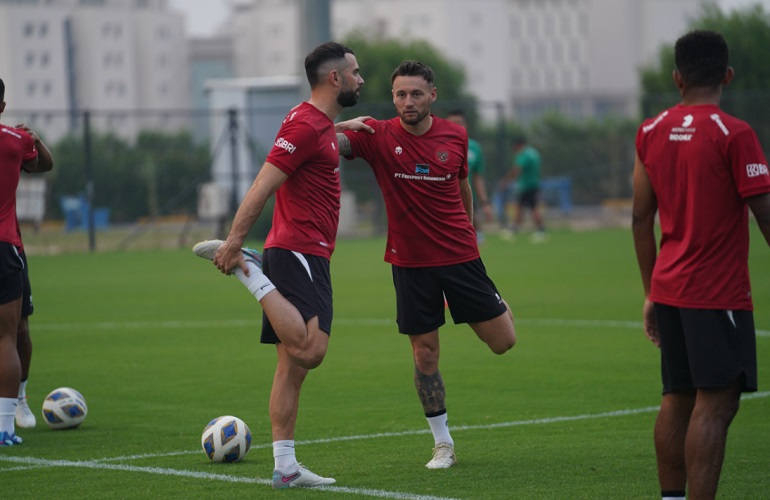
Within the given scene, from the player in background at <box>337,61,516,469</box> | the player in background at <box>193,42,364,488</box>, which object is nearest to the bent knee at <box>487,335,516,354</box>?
the player in background at <box>337,61,516,469</box>

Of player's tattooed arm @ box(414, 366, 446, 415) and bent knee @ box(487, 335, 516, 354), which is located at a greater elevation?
bent knee @ box(487, 335, 516, 354)

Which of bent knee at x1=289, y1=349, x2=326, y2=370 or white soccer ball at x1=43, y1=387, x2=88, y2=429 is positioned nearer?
bent knee at x1=289, y1=349, x2=326, y2=370

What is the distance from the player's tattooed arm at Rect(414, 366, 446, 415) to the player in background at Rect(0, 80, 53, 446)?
274 cm

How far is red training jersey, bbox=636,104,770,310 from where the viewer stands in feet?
17.3

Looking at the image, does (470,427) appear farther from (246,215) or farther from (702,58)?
(702,58)

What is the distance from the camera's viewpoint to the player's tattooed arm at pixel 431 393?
752cm

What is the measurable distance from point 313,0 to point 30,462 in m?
23.9

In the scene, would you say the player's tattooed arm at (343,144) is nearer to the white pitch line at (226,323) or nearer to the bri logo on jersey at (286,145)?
the bri logo on jersey at (286,145)

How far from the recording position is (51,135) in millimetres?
95562

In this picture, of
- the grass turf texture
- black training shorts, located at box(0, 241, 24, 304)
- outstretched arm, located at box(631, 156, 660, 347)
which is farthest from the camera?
black training shorts, located at box(0, 241, 24, 304)

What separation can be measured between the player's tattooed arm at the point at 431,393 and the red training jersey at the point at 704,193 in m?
2.36

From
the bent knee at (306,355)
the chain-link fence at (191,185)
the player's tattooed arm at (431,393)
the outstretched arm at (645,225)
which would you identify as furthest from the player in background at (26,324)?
the chain-link fence at (191,185)

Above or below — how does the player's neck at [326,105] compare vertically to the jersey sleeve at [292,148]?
above

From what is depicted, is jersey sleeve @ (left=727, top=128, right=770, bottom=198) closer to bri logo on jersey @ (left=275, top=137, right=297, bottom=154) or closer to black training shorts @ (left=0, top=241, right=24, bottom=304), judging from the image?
bri logo on jersey @ (left=275, top=137, right=297, bottom=154)
